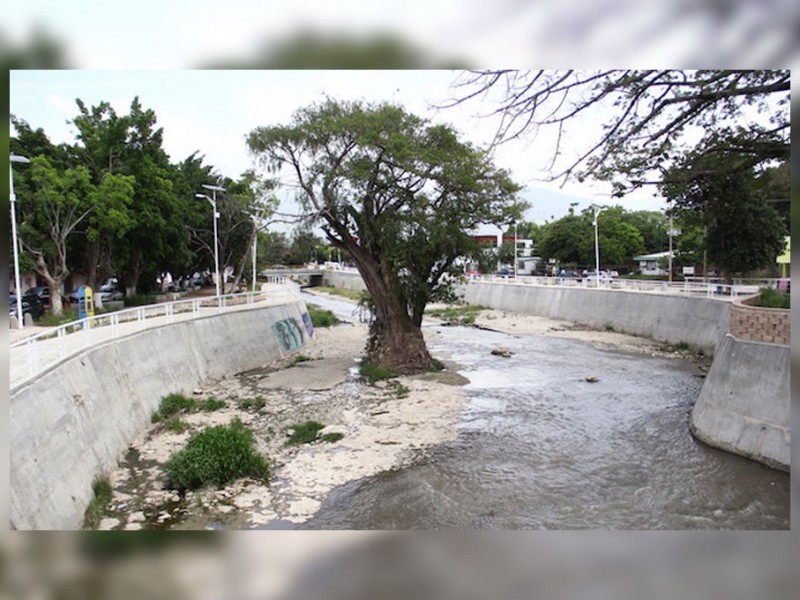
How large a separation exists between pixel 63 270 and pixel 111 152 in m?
5.96

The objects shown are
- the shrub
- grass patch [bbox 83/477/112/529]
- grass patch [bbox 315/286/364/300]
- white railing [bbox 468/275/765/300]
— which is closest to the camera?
grass patch [bbox 83/477/112/529]

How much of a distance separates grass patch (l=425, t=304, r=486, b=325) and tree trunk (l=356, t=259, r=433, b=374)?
58.3 feet

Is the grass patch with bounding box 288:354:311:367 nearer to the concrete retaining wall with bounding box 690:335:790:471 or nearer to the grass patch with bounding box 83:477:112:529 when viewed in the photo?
the grass patch with bounding box 83:477:112:529

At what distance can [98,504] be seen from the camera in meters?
9.93

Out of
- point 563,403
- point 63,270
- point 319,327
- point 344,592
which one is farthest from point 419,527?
point 319,327

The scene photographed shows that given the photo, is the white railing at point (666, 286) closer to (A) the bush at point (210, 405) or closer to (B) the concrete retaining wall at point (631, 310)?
(B) the concrete retaining wall at point (631, 310)

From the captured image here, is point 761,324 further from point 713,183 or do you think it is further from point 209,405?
point 209,405

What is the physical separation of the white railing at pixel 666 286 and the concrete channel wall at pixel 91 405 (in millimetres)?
21857

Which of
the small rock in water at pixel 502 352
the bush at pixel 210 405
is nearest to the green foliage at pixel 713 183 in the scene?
the small rock in water at pixel 502 352

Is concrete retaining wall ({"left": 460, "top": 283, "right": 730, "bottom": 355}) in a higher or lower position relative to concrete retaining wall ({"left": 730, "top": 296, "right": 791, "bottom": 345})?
lower

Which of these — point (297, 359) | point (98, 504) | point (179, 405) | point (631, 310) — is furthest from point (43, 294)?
point (631, 310)

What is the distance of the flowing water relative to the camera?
1004 cm

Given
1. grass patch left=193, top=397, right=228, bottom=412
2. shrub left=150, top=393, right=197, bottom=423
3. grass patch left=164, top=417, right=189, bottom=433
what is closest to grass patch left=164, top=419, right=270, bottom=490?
grass patch left=164, top=417, right=189, bottom=433

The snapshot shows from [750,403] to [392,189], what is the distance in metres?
14.3
